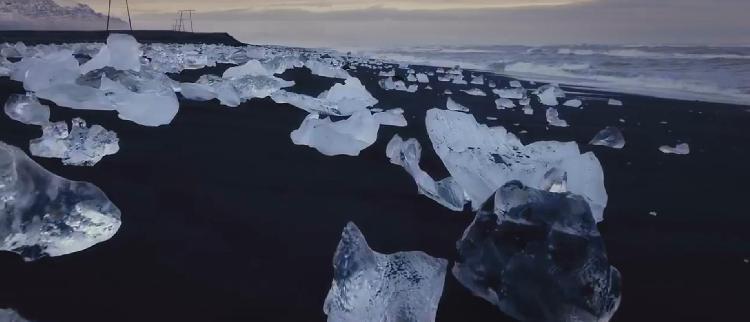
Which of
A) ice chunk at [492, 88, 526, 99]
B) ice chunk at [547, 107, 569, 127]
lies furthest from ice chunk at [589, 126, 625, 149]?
ice chunk at [492, 88, 526, 99]

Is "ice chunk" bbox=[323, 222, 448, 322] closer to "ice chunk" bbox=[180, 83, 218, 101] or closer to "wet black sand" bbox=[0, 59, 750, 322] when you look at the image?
"wet black sand" bbox=[0, 59, 750, 322]

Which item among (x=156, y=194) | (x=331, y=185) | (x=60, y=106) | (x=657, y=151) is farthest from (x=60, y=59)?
(x=657, y=151)

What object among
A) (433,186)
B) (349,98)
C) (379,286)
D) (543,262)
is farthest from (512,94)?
(379,286)

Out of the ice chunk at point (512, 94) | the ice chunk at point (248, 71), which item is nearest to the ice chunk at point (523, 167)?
the ice chunk at point (248, 71)

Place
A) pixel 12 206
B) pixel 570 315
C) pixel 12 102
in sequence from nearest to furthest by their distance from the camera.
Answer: pixel 570 315, pixel 12 206, pixel 12 102

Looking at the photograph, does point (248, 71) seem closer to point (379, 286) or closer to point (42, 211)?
point (42, 211)

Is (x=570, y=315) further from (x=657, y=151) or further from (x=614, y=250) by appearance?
(x=657, y=151)

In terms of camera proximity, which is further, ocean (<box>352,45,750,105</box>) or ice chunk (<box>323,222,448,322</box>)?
ocean (<box>352,45,750,105</box>)
